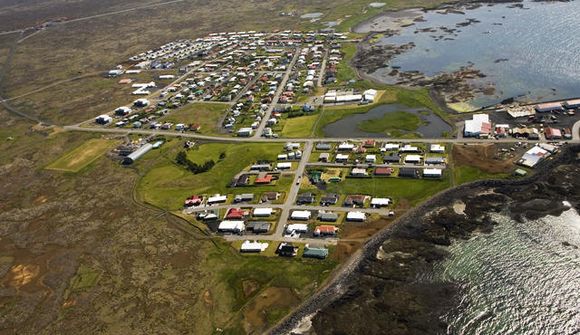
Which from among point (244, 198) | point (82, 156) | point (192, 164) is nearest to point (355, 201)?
point (244, 198)

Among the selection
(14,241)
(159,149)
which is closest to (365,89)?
(159,149)

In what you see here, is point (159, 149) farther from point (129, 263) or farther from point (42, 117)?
point (42, 117)

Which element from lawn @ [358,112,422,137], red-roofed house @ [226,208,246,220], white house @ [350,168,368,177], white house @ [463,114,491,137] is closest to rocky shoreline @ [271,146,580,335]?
white house @ [350,168,368,177]

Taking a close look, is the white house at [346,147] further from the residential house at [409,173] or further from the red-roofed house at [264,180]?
the red-roofed house at [264,180]

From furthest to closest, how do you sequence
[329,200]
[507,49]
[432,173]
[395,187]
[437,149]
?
[507,49] → [437,149] → [432,173] → [395,187] → [329,200]

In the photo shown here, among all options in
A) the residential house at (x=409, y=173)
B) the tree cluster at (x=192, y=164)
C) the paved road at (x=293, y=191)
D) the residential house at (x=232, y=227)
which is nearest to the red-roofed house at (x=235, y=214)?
the residential house at (x=232, y=227)

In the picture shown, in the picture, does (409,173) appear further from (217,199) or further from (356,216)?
(217,199)
